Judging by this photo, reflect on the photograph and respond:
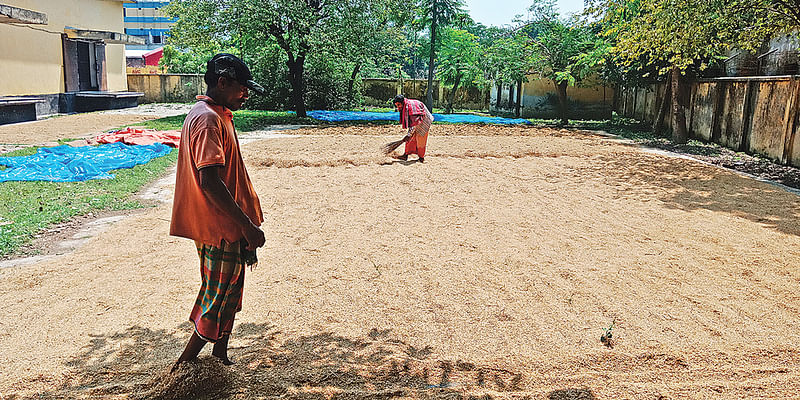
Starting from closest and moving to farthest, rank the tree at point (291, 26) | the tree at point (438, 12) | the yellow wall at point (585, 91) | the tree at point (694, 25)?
the tree at point (694, 25)
the tree at point (291, 26)
the yellow wall at point (585, 91)
the tree at point (438, 12)

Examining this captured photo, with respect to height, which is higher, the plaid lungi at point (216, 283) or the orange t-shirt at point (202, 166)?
the orange t-shirt at point (202, 166)

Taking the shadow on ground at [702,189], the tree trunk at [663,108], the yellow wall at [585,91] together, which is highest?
the yellow wall at [585,91]

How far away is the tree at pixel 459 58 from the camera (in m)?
25.2

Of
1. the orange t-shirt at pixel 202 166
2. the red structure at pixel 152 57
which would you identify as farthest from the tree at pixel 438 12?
the red structure at pixel 152 57

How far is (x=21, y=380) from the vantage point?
2924 mm

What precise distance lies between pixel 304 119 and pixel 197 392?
17333mm

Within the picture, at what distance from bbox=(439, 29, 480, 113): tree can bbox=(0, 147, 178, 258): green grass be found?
59.4ft

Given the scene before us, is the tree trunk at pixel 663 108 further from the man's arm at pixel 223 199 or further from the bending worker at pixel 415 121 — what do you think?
the man's arm at pixel 223 199

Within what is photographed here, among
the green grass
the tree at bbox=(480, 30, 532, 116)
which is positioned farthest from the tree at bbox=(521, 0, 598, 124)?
the green grass

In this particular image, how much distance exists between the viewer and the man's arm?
256cm

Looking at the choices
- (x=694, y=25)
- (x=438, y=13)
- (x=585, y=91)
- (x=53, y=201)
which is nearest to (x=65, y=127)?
(x=53, y=201)

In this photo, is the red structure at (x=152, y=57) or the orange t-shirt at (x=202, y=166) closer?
the orange t-shirt at (x=202, y=166)

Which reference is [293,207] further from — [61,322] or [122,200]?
[61,322]

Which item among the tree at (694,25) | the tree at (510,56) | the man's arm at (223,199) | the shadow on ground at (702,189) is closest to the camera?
the man's arm at (223,199)
